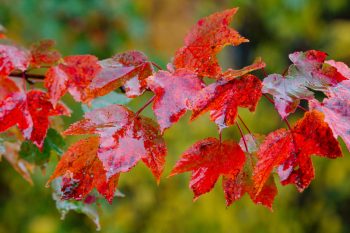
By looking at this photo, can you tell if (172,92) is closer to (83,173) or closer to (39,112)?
(83,173)

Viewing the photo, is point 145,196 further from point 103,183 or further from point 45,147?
point 103,183

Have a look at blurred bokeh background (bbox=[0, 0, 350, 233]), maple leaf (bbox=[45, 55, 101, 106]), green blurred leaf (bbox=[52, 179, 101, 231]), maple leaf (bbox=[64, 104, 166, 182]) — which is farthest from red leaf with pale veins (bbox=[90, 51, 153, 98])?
blurred bokeh background (bbox=[0, 0, 350, 233])

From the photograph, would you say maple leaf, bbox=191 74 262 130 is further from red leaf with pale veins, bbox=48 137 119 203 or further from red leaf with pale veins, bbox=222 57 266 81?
red leaf with pale veins, bbox=48 137 119 203

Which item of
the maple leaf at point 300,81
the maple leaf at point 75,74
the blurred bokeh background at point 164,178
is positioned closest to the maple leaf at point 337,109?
the maple leaf at point 300,81

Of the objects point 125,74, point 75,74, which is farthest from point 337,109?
point 75,74

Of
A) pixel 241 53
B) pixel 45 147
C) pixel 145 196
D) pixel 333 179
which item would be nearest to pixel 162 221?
pixel 145 196

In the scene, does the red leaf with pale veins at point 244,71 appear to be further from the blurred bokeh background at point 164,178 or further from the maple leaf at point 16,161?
the blurred bokeh background at point 164,178
